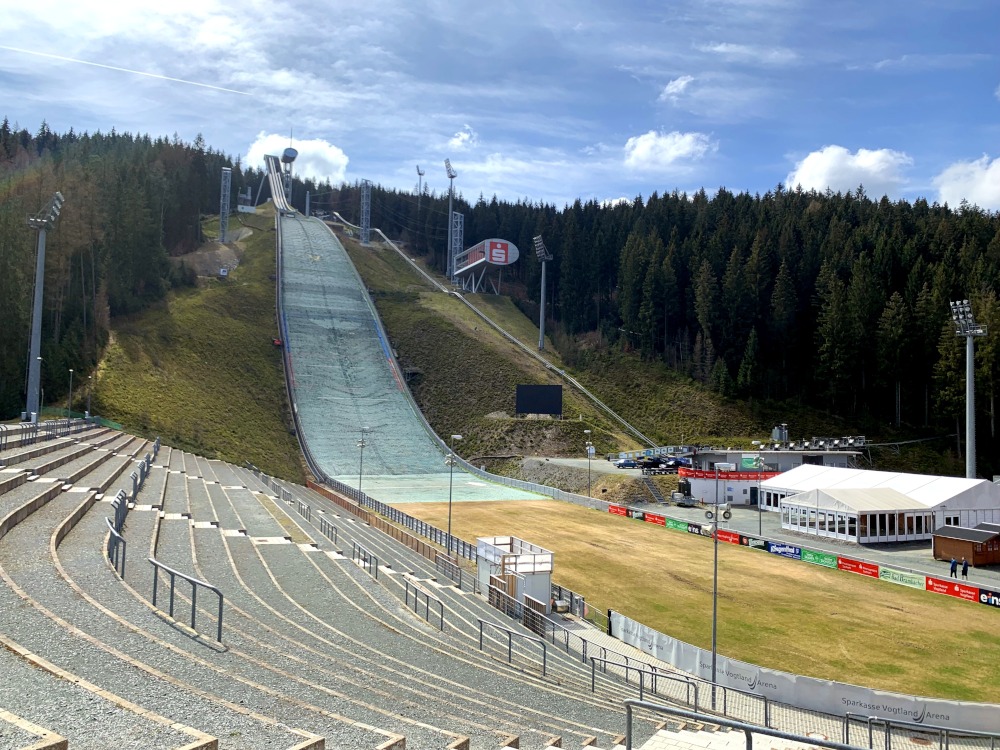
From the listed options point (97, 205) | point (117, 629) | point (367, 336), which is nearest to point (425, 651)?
point (117, 629)

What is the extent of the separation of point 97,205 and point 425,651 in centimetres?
6908

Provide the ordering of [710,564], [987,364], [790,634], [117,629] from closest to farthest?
[117,629]
[790,634]
[710,564]
[987,364]

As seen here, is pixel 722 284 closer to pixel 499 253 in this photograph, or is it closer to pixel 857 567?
pixel 499 253

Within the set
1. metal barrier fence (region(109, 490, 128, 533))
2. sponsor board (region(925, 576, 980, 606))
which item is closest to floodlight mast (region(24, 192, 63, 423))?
metal barrier fence (region(109, 490, 128, 533))

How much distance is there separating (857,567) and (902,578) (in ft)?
8.18

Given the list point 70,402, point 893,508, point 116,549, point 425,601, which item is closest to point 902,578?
point 893,508

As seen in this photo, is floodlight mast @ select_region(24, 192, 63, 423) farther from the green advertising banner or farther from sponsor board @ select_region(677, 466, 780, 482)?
sponsor board @ select_region(677, 466, 780, 482)

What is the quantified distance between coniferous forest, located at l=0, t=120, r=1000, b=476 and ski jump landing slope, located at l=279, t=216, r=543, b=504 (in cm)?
1709

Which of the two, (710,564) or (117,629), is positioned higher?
(117,629)

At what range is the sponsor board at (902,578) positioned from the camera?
3394 centimetres

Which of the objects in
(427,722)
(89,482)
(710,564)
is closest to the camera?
(427,722)

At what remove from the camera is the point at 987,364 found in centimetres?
6794

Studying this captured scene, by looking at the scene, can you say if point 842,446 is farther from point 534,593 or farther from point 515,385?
point 534,593

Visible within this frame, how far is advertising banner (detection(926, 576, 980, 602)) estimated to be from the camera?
31.8 meters
